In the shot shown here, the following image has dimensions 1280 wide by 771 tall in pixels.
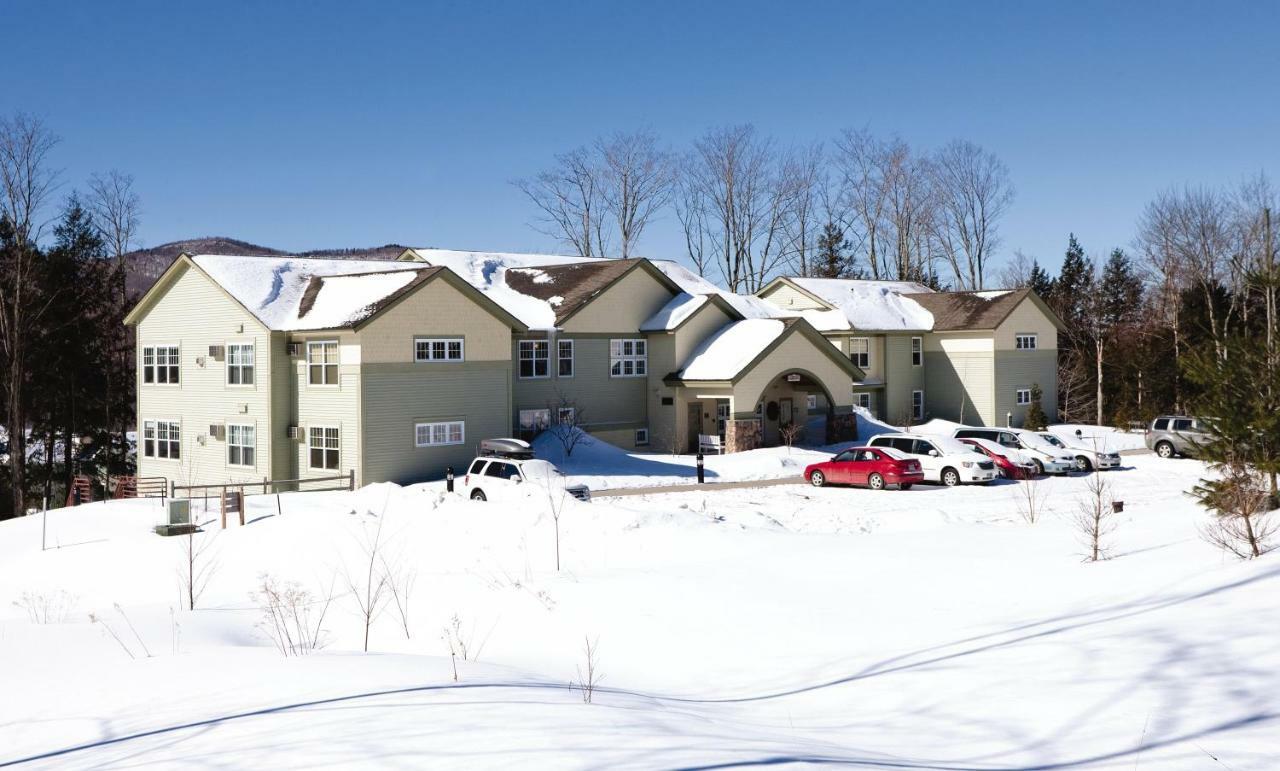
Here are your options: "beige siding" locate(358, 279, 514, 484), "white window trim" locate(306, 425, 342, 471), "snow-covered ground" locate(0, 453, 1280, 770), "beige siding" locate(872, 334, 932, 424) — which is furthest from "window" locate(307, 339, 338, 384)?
"beige siding" locate(872, 334, 932, 424)

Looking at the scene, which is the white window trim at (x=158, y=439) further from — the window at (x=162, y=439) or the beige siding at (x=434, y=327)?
the beige siding at (x=434, y=327)

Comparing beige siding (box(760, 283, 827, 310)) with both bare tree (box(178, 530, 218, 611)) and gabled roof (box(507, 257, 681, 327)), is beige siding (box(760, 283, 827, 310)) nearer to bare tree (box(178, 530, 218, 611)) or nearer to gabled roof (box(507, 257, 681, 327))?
gabled roof (box(507, 257, 681, 327))

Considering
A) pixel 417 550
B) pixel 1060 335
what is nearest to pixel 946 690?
pixel 417 550

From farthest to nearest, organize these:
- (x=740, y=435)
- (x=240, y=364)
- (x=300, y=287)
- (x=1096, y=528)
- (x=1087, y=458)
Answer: (x=740, y=435) < (x=300, y=287) < (x=1087, y=458) < (x=240, y=364) < (x=1096, y=528)

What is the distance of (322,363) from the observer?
36156mm

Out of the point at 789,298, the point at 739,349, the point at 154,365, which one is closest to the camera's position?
the point at 154,365

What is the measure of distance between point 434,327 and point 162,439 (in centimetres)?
1254

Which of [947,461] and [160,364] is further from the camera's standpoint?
[160,364]

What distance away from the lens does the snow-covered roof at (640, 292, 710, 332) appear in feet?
147

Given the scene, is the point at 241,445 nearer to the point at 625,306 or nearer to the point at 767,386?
the point at 625,306

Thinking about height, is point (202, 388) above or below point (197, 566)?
above

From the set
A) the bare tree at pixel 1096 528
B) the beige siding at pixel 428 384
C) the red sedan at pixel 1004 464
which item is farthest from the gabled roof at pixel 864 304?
the bare tree at pixel 1096 528

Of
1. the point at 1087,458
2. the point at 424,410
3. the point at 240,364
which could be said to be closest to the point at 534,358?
the point at 424,410

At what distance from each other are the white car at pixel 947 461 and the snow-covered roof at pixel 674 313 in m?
11.0
